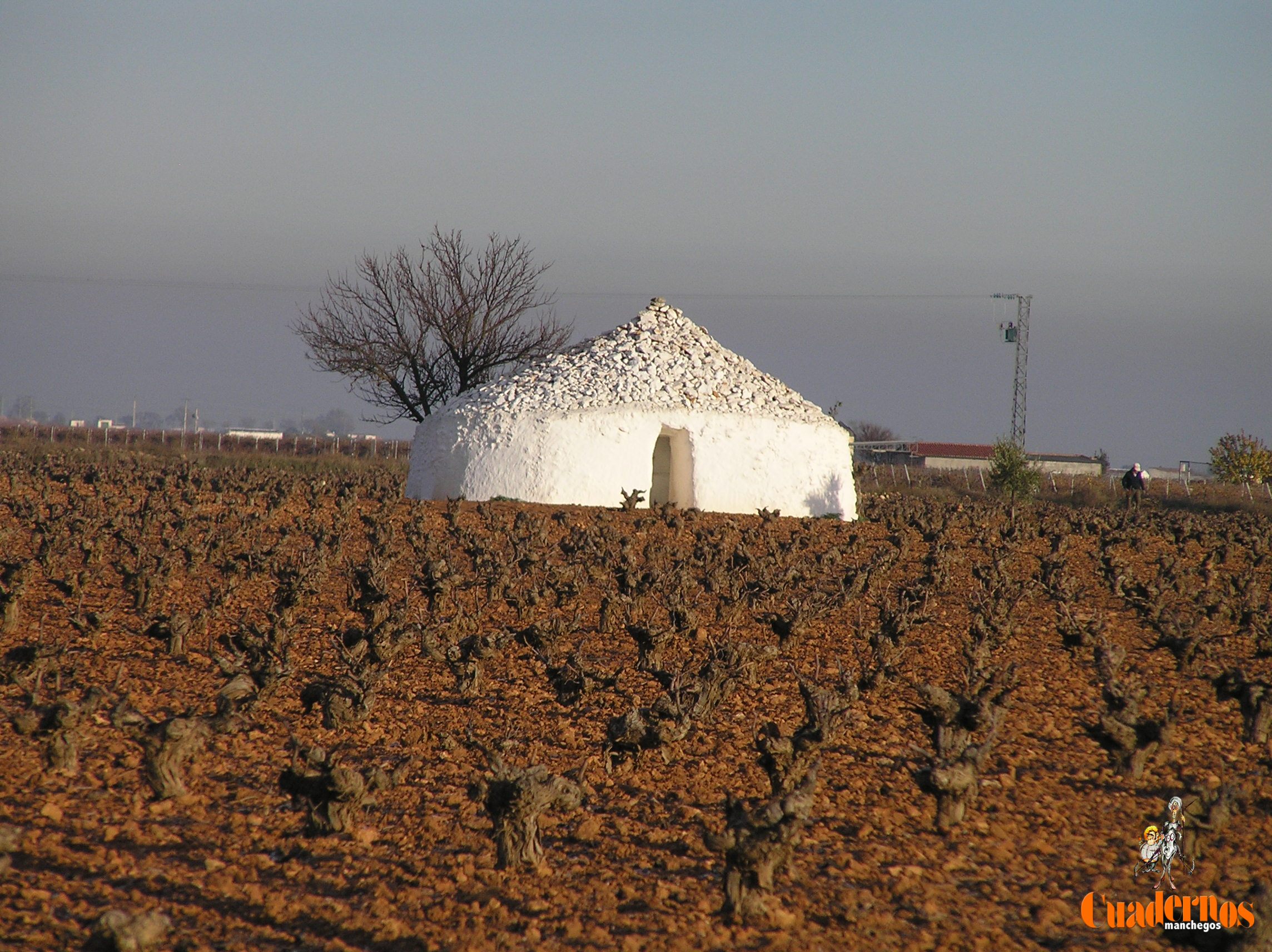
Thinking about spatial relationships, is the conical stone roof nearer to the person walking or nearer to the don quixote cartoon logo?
→ the person walking

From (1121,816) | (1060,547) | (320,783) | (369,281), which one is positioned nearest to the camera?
(320,783)

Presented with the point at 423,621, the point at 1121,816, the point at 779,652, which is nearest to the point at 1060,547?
the point at 779,652

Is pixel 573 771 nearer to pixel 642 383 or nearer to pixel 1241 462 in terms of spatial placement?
pixel 642 383

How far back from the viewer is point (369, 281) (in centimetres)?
3238

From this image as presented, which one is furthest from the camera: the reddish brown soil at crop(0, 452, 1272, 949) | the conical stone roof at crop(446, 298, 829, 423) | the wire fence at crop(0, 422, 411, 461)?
the wire fence at crop(0, 422, 411, 461)

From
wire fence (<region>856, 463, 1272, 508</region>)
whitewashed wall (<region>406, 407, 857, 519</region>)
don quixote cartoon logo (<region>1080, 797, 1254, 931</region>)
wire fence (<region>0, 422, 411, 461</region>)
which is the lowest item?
don quixote cartoon logo (<region>1080, 797, 1254, 931</region>)

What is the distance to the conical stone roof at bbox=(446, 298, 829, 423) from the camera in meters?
21.0

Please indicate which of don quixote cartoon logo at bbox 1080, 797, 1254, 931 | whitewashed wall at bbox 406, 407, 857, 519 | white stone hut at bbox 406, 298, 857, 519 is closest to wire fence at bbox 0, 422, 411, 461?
white stone hut at bbox 406, 298, 857, 519

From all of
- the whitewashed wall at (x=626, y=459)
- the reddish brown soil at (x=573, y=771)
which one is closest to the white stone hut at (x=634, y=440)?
the whitewashed wall at (x=626, y=459)

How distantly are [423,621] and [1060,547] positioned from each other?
35.6ft

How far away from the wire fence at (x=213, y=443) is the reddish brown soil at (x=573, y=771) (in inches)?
1589

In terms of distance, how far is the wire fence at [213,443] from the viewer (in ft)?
180

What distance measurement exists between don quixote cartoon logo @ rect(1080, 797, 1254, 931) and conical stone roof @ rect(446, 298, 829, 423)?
617 inches

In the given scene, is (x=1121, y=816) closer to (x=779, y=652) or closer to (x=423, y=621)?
(x=779, y=652)
